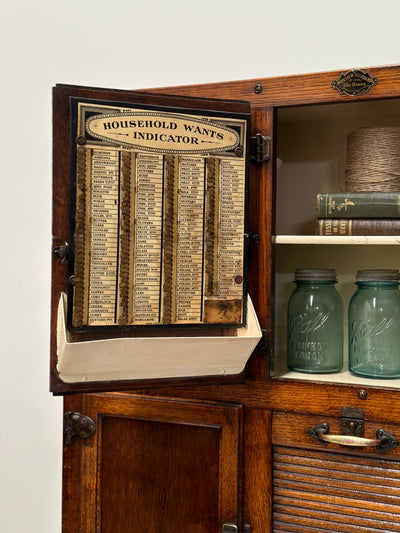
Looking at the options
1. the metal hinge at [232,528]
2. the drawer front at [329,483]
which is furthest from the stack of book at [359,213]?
the metal hinge at [232,528]

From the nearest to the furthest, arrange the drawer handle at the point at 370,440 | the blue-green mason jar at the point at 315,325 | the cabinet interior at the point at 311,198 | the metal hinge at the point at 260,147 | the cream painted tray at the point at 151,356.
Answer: the cream painted tray at the point at 151,356 < the drawer handle at the point at 370,440 < the metal hinge at the point at 260,147 < the blue-green mason jar at the point at 315,325 < the cabinet interior at the point at 311,198

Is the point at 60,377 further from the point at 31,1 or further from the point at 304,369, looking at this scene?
the point at 31,1

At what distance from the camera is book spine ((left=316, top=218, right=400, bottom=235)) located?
148cm

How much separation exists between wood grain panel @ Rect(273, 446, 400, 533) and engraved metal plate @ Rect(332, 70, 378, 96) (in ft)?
2.94

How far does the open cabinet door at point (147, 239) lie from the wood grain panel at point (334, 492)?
0.32 m

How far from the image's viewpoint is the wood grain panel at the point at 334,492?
1379 mm

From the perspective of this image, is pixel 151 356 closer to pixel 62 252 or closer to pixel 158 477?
pixel 62 252

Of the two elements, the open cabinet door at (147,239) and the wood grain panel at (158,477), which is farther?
the wood grain panel at (158,477)

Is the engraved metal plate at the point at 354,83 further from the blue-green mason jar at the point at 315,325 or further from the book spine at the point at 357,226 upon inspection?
the blue-green mason jar at the point at 315,325

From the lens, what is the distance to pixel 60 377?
4.19 ft

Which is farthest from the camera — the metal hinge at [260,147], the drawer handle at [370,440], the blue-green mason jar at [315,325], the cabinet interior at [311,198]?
the cabinet interior at [311,198]

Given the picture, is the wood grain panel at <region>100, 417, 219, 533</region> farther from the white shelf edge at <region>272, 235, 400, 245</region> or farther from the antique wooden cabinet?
the white shelf edge at <region>272, 235, 400, 245</region>

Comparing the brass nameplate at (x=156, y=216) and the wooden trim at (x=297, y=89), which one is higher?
the wooden trim at (x=297, y=89)

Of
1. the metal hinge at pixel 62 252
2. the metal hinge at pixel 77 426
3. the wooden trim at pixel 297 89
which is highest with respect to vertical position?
the wooden trim at pixel 297 89
